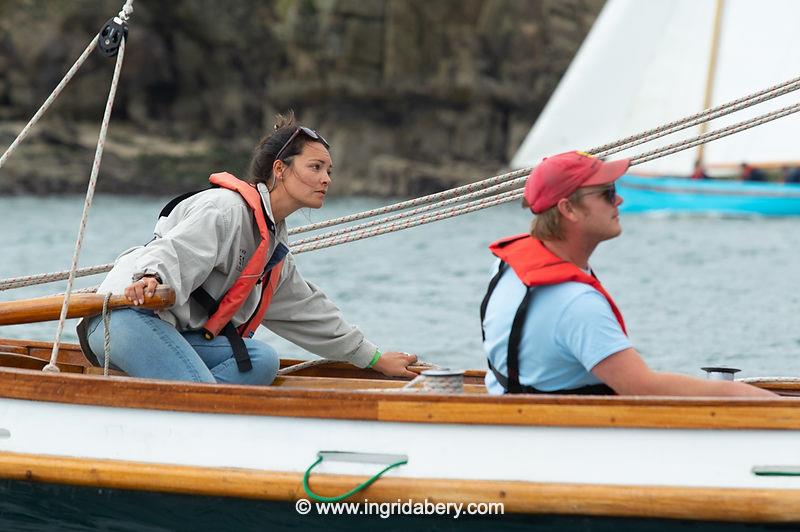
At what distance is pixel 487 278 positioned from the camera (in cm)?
1672

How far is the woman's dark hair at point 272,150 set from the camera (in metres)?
4.38

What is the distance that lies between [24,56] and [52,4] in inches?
98.8

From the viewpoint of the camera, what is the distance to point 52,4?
149 feet

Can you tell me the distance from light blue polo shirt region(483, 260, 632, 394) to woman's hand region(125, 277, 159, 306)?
109 cm

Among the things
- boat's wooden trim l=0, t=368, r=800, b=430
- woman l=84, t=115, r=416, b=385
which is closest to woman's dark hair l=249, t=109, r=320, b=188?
woman l=84, t=115, r=416, b=385

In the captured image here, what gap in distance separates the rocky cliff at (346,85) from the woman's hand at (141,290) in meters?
37.7

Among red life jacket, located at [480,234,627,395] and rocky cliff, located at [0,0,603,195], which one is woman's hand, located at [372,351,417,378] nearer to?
red life jacket, located at [480,234,627,395]

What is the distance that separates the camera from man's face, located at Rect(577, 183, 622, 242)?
3533 mm

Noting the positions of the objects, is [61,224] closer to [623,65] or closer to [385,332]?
[623,65]

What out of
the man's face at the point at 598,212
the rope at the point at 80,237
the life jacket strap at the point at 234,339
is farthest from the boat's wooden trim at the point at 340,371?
the man's face at the point at 598,212

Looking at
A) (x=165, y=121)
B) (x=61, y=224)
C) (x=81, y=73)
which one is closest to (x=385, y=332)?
(x=61, y=224)

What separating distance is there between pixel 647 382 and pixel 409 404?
717mm

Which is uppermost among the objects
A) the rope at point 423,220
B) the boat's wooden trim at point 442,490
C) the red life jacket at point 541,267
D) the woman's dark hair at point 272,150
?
the woman's dark hair at point 272,150

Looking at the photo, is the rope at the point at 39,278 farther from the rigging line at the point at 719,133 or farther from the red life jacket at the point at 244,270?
the rigging line at the point at 719,133
